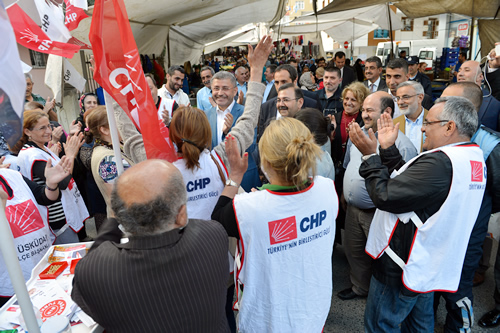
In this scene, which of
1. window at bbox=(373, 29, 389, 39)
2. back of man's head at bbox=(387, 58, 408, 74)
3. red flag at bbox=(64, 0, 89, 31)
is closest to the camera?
red flag at bbox=(64, 0, 89, 31)

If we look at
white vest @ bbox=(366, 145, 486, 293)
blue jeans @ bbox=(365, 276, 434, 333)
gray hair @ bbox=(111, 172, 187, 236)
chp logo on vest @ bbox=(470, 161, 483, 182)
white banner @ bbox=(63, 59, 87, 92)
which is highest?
white banner @ bbox=(63, 59, 87, 92)

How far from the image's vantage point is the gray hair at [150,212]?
3.85ft

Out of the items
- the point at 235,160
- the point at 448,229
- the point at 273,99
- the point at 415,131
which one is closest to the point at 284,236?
the point at 235,160

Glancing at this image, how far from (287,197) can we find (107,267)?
834mm

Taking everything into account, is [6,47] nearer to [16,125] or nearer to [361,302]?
[16,125]

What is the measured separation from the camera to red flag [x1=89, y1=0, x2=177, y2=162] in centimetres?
185

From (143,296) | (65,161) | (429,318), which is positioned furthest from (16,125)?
(429,318)

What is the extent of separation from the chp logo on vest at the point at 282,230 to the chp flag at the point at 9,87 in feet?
3.51

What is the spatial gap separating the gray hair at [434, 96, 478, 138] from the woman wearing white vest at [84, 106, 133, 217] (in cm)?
212

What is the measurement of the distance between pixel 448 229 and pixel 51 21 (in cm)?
335

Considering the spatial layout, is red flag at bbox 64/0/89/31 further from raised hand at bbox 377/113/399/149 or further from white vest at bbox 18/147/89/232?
raised hand at bbox 377/113/399/149

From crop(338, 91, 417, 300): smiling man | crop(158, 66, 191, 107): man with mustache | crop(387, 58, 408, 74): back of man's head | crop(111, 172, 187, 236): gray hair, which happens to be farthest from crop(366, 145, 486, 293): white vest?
crop(158, 66, 191, 107): man with mustache

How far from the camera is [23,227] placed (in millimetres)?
2109

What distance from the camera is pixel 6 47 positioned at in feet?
3.49
